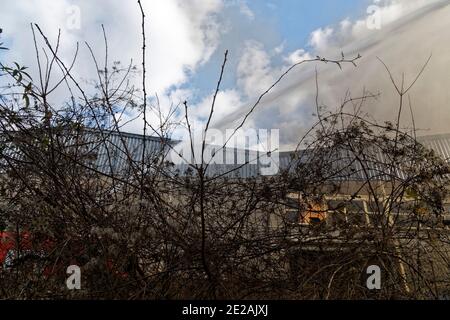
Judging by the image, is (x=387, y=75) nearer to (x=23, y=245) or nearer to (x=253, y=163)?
(x=253, y=163)

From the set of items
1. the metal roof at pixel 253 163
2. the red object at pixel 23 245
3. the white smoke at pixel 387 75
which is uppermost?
the white smoke at pixel 387 75

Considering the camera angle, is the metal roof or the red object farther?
the metal roof

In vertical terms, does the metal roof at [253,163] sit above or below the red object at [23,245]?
above

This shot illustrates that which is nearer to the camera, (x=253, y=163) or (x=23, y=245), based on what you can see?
(x=23, y=245)

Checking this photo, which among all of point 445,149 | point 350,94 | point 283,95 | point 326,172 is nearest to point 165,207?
point 326,172

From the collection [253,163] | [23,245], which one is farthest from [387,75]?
[23,245]

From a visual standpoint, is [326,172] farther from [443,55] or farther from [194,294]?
[443,55]

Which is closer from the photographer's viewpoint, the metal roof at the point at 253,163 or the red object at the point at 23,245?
the red object at the point at 23,245

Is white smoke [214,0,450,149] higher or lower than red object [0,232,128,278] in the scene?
higher

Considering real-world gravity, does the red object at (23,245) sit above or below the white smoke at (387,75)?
below

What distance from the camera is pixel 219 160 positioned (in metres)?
2.29

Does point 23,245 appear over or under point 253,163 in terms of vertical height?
under

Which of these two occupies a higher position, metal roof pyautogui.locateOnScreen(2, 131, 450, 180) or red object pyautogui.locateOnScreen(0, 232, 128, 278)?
metal roof pyautogui.locateOnScreen(2, 131, 450, 180)

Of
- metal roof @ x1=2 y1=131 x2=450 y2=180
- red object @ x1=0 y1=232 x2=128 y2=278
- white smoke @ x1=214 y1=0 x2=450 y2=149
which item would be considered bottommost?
red object @ x1=0 y1=232 x2=128 y2=278
